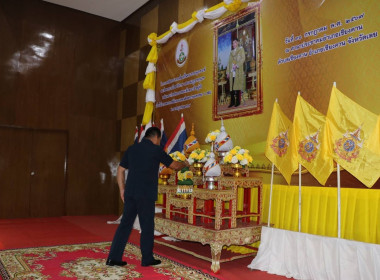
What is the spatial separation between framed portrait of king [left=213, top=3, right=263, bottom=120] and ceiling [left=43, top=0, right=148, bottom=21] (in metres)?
3.26

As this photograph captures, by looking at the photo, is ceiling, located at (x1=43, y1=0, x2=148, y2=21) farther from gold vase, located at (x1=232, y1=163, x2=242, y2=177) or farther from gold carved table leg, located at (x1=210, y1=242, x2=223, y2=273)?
gold carved table leg, located at (x1=210, y1=242, x2=223, y2=273)

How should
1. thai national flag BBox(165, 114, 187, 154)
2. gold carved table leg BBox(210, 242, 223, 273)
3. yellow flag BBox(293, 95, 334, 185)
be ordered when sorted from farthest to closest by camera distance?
thai national flag BBox(165, 114, 187, 154)
gold carved table leg BBox(210, 242, 223, 273)
yellow flag BBox(293, 95, 334, 185)

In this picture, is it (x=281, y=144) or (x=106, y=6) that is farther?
(x=106, y=6)

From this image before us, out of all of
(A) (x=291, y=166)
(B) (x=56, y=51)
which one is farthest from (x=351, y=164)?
(B) (x=56, y=51)

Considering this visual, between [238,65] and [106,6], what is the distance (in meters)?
4.45

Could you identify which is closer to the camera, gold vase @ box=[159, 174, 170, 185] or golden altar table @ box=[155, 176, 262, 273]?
golden altar table @ box=[155, 176, 262, 273]

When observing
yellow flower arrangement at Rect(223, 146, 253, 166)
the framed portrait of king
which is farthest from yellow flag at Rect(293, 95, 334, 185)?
the framed portrait of king

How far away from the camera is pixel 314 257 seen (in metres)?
3.33

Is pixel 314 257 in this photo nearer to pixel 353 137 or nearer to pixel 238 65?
pixel 353 137

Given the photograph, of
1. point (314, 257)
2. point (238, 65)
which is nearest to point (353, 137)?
point (314, 257)

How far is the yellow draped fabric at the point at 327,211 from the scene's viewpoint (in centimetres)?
324

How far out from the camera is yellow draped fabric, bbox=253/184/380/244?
3240mm

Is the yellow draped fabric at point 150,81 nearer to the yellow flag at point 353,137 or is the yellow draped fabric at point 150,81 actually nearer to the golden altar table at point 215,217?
the golden altar table at point 215,217

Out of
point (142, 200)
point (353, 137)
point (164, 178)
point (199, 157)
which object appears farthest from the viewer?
point (164, 178)
